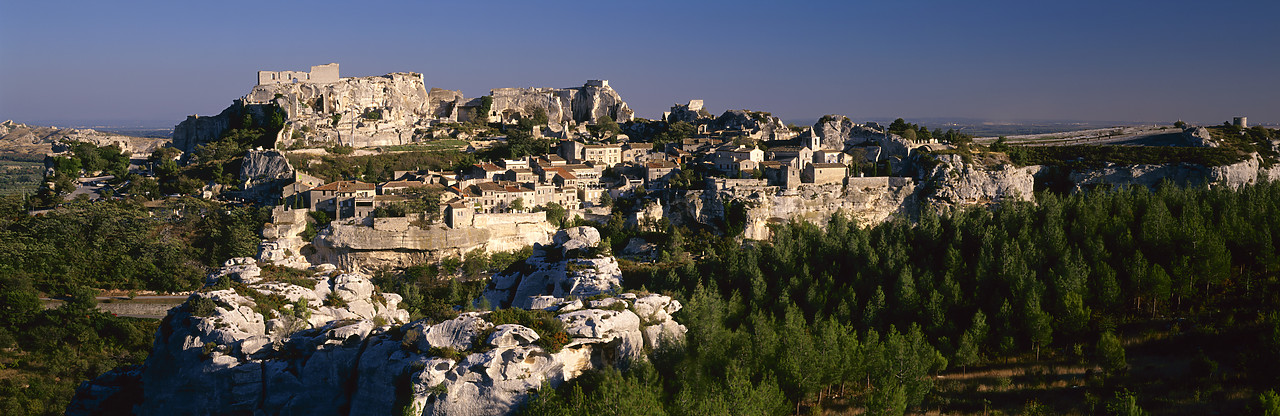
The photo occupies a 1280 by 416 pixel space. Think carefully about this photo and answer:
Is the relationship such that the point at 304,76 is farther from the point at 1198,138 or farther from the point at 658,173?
the point at 1198,138

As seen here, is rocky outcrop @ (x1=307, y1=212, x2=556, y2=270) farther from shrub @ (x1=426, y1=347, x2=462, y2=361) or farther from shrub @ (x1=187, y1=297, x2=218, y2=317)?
shrub @ (x1=426, y1=347, x2=462, y2=361)

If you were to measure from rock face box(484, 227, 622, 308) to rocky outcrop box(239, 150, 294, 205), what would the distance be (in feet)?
58.5

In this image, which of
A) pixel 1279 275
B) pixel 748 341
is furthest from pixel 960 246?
pixel 748 341

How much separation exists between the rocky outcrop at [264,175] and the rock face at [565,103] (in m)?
28.2

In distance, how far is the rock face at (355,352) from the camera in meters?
17.8

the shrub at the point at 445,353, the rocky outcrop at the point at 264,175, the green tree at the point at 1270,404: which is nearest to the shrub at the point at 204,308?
the shrub at the point at 445,353

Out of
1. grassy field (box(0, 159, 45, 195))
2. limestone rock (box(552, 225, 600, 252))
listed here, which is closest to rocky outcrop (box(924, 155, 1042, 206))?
limestone rock (box(552, 225, 600, 252))

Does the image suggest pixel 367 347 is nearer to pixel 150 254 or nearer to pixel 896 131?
pixel 150 254

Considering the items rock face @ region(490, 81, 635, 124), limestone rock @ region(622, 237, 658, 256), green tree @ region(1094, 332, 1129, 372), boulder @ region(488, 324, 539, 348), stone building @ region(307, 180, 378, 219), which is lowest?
limestone rock @ region(622, 237, 658, 256)

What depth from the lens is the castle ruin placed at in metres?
72.8

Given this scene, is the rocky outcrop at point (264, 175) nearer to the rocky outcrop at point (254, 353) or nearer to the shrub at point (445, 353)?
the rocky outcrop at point (254, 353)

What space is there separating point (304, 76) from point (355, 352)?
59.1m

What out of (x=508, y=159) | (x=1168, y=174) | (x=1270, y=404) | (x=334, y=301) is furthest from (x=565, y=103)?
(x=1270, y=404)

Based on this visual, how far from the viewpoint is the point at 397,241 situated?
46438mm
